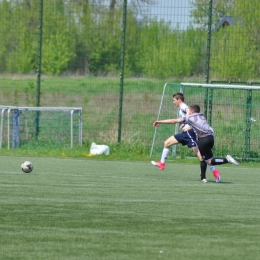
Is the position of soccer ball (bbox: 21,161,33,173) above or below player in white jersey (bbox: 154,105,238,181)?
below

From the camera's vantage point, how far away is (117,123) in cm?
2236

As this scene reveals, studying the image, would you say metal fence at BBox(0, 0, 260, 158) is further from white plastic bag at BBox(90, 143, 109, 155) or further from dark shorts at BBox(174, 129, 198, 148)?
dark shorts at BBox(174, 129, 198, 148)

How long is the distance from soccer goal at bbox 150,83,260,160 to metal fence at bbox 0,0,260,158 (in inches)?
20.7

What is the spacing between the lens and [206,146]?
1544 centimetres

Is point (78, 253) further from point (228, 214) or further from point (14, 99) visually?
point (14, 99)

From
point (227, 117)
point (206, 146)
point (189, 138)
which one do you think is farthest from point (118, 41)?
point (206, 146)

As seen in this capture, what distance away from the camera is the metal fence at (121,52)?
870 inches

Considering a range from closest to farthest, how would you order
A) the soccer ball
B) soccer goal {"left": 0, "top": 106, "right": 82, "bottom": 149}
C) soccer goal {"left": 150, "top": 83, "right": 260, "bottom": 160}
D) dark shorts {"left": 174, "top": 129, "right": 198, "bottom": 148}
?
the soccer ball
dark shorts {"left": 174, "top": 129, "right": 198, "bottom": 148}
soccer goal {"left": 150, "top": 83, "right": 260, "bottom": 160}
soccer goal {"left": 0, "top": 106, "right": 82, "bottom": 149}

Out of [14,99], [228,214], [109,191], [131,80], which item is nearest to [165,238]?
[228,214]

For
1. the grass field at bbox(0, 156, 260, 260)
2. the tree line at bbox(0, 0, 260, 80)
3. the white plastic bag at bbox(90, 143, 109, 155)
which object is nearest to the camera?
the grass field at bbox(0, 156, 260, 260)

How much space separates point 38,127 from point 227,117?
5.31 meters

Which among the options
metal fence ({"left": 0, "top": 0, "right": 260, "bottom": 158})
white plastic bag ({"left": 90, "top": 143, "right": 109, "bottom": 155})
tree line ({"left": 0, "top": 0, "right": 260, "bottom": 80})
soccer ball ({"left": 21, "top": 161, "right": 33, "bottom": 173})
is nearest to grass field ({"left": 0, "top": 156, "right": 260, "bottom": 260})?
soccer ball ({"left": 21, "top": 161, "right": 33, "bottom": 173})

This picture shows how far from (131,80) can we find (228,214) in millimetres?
12626

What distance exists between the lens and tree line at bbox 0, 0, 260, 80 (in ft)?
72.4
